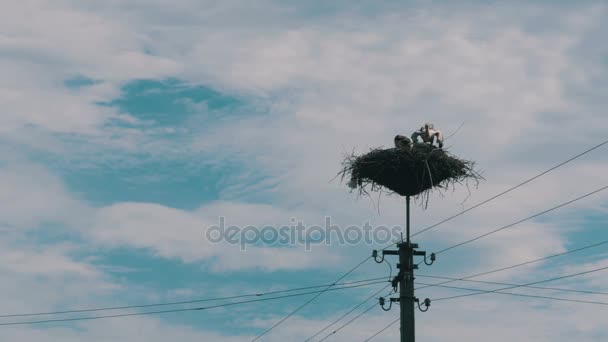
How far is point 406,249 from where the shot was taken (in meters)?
16.0

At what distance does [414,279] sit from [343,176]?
3103mm

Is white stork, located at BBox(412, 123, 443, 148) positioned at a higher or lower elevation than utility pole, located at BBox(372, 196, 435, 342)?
higher

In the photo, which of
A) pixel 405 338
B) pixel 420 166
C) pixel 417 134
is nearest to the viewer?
pixel 405 338

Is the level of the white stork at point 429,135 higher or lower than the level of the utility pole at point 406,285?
higher

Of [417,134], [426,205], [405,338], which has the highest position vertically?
[417,134]

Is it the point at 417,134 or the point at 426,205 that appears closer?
the point at 426,205

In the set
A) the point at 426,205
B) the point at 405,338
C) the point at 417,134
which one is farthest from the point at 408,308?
the point at 417,134

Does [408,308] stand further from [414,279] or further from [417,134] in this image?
[417,134]

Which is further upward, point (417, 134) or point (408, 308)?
point (417, 134)

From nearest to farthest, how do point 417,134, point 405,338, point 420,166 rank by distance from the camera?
point 405,338
point 420,166
point 417,134

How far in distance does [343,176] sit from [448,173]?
80.1 inches

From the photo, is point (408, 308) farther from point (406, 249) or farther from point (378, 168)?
point (378, 168)

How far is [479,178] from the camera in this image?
17.7 meters

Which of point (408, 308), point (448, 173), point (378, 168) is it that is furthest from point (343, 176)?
point (408, 308)
